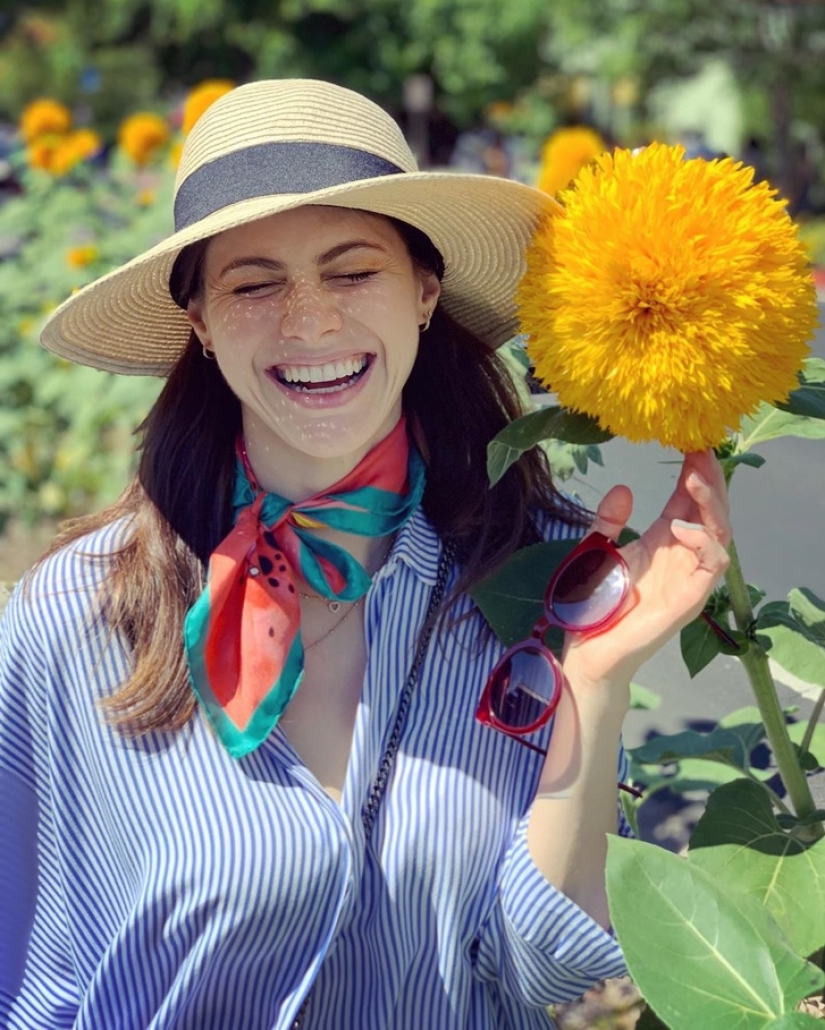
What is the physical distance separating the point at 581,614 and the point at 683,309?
399mm

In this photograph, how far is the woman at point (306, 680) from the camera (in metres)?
1.58

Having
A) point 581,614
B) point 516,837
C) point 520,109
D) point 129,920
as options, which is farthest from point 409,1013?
point 520,109

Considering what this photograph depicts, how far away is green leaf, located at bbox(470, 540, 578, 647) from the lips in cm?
29

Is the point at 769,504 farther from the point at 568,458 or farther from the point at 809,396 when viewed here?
the point at 809,396

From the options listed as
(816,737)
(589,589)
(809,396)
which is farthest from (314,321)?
(816,737)

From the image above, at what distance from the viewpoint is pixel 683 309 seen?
1.22 m

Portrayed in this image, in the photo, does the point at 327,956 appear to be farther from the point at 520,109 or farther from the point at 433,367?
the point at 520,109

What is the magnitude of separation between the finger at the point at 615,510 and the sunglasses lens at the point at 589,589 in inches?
1.1

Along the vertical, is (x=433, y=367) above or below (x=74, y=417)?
below

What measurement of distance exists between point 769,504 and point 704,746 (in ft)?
1.20

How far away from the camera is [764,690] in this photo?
1538 mm

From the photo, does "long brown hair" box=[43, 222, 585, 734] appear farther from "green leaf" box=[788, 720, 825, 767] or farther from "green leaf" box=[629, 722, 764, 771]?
"green leaf" box=[788, 720, 825, 767]

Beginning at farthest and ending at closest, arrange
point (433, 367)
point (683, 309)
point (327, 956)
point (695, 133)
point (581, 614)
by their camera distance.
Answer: point (695, 133), point (433, 367), point (327, 956), point (581, 614), point (683, 309)

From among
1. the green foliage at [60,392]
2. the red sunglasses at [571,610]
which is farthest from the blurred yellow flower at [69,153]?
the red sunglasses at [571,610]
